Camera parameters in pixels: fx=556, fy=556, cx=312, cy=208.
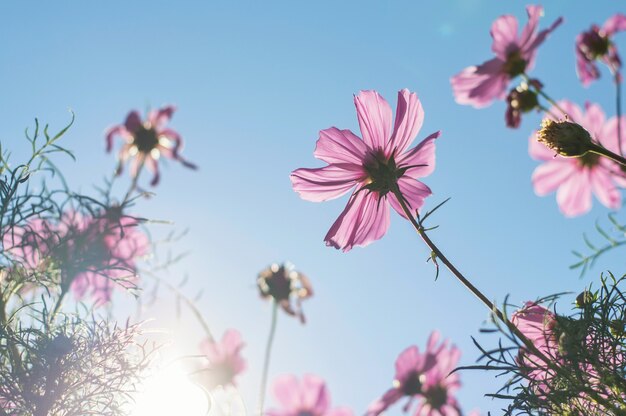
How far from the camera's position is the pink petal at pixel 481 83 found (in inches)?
47.7

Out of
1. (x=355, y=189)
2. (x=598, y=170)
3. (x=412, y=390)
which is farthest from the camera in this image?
(x=412, y=390)

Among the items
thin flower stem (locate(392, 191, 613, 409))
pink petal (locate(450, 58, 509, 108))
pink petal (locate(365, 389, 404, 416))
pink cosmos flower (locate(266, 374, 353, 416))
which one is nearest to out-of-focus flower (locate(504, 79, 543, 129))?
pink petal (locate(450, 58, 509, 108))

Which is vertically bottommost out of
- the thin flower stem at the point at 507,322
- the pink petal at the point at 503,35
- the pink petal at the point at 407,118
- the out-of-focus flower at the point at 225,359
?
the thin flower stem at the point at 507,322

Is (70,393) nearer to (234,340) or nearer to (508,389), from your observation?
(508,389)

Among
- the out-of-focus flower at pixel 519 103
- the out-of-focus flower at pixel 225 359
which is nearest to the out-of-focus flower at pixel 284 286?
the out-of-focus flower at pixel 225 359

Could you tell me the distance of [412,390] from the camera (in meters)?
1.46

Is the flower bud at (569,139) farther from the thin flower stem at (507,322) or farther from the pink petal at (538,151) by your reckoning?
the pink petal at (538,151)

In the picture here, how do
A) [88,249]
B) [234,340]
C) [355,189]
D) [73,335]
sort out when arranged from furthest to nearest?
[234,340] < [88,249] < [355,189] < [73,335]

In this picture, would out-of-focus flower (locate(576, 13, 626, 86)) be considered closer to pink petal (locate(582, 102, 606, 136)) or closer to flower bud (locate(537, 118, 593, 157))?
pink petal (locate(582, 102, 606, 136))

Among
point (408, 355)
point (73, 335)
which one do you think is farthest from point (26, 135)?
point (408, 355)

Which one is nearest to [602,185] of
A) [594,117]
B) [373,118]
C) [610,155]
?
[594,117]

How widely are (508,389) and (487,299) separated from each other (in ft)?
0.38

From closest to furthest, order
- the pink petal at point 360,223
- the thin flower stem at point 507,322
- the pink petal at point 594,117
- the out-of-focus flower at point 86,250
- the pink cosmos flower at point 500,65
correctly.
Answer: the thin flower stem at point 507,322, the pink petal at point 360,223, the out-of-focus flower at point 86,250, the pink cosmos flower at point 500,65, the pink petal at point 594,117

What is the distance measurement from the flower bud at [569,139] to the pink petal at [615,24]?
2.61 ft
